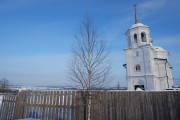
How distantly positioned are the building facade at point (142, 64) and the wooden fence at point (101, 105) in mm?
24322

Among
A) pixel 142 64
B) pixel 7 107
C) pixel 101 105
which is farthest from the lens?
pixel 142 64

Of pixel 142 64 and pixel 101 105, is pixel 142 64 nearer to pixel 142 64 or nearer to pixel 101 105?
pixel 142 64

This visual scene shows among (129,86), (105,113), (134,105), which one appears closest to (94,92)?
(105,113)

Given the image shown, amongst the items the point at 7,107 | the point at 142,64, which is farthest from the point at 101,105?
the point at 142,64

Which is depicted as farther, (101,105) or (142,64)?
(142,64)

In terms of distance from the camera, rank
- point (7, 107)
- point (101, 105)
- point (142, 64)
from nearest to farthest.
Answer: point (101, 105) → point (7, 107) → point (142, 64)

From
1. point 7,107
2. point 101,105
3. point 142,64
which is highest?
point 142,64

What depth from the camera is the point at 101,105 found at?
870 centimetres

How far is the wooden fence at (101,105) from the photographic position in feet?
25.3

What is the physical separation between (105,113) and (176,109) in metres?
3.55

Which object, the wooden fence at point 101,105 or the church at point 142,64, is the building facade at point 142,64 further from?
the wooden fence at point 101,105

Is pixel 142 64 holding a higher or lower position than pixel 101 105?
higher

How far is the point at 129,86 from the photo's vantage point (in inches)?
1252

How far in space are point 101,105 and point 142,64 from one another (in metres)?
26.0
